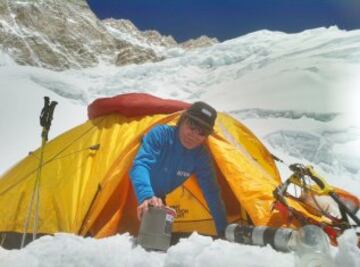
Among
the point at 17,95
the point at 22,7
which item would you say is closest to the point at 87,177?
the point at 17,95

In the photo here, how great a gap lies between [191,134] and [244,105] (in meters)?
23.5

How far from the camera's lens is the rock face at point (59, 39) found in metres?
83.8

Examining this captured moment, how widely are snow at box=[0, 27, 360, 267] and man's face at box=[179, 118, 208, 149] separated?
3.84 ft

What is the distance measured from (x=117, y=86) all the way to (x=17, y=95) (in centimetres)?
1697

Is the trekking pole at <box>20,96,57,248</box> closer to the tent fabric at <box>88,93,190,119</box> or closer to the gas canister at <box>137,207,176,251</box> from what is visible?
the tent fabric at <box>88,93,190,119</box>

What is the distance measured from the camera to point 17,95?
745 inches

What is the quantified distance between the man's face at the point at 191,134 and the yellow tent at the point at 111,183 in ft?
1.74

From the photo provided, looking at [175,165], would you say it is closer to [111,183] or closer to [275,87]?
[111,183]

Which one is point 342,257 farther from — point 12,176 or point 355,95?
point 355,95

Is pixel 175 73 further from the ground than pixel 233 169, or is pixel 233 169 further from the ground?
pixel 175 73

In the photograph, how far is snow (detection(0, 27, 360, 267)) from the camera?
178cm

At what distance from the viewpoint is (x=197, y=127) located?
329 centimetres

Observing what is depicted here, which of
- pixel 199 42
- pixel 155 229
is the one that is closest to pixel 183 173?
pixel 155 229

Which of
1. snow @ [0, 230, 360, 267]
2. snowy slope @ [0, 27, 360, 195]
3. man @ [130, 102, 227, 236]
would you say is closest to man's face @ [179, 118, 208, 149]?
man @ [130, 102, 227, 236]
